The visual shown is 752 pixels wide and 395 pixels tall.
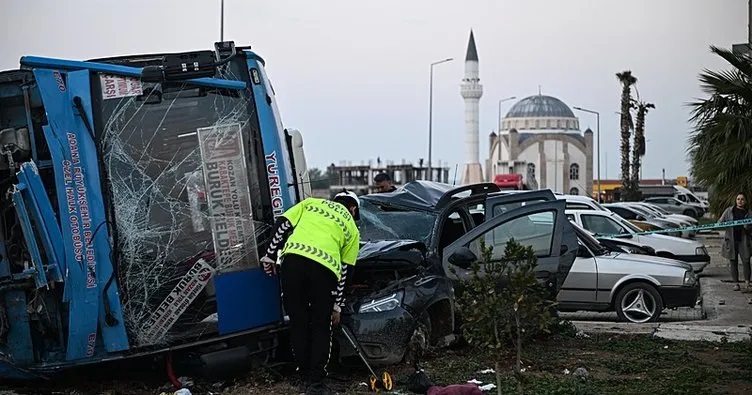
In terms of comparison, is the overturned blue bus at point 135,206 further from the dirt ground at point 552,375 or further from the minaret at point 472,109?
the minaret at point 472,109

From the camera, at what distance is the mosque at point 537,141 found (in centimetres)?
Answer: 13062

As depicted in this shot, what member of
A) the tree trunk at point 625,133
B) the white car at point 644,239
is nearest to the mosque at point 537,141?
the tree trunk at point 625,133

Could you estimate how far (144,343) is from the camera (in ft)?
25.8

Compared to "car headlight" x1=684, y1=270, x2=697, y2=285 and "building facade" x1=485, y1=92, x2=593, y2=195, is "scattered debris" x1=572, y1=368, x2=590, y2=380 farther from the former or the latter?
"building facade" x1=485, y1=92, x2=593, y2=195

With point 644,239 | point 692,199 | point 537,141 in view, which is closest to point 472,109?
point 537,141

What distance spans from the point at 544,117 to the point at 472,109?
1797 centimetres

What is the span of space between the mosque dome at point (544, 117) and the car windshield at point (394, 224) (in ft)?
435

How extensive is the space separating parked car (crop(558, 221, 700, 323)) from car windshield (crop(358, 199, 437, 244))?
3.22m

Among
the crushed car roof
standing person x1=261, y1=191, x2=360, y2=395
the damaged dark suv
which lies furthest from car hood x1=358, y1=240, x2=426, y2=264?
standing person x1=261, y1=191, x2=360, y2=395

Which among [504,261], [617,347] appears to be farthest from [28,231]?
[617,347]

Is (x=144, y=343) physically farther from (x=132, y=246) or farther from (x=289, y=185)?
(x=289, y=185)

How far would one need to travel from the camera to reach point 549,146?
5428 inches

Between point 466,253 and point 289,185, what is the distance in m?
2.48

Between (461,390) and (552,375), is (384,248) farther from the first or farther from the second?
(461,390)
